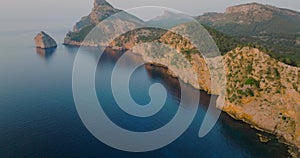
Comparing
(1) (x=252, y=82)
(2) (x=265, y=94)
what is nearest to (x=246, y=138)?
(2) (x=265, y=94)

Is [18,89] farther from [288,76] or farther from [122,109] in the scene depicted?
[288,76]

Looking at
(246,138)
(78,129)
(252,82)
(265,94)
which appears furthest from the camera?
(252,82)

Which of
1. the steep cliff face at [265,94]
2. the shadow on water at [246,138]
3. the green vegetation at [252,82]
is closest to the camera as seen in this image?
the shadow on water at [246,138]

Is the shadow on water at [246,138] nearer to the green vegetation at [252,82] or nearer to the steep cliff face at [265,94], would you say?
the steep cliff face at [265,94]

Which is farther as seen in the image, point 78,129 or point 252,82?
point 252,82

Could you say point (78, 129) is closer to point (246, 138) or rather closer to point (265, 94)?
point (246, 138)

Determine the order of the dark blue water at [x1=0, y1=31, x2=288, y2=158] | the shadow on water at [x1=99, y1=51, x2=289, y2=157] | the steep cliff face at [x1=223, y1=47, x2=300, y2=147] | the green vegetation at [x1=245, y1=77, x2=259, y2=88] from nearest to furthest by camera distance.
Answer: the dark blue water at [x1=0, y1=31, x2=288, y2=158] < the shadow on water at [x1=99, y1=51, x2=289, y2=157] < the steep cliff face at [x1=223, y1=47, x2=300, y2=147] < the green vegetation at [x1=245, y1=77, x2=259, y2=88]

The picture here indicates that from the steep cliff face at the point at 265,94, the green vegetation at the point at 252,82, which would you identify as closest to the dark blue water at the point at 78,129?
the steep cliff face at the point at 265,94

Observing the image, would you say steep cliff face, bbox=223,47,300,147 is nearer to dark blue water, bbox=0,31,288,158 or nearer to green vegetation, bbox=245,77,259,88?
green vegetation, bbox=245,77,259,88

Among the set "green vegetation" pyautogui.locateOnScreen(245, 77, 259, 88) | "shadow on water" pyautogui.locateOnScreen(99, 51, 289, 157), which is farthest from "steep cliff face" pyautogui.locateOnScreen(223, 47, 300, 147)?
"shadow on water" pyautogui.locateOnScreen(99, 51, 289, 157)

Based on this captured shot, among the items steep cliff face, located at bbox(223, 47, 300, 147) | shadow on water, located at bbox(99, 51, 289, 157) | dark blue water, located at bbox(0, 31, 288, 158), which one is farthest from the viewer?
steep cliff face, located at bbox(223, 47, 300, 147)

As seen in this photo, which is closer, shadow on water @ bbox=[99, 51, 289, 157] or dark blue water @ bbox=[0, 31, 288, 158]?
dark blue water @ bbox=[0, 31, 288, 158]

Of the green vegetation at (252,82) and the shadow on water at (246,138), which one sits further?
the green vegetation at (252,82)
